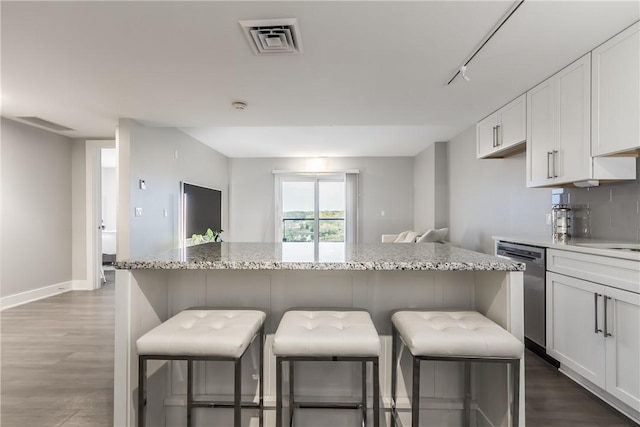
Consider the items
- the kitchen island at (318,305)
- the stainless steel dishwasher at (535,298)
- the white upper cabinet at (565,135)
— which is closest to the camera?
the kitchen island at (318,305)

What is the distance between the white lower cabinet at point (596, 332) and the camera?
182 centimetres

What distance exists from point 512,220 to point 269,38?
3257 millimetres

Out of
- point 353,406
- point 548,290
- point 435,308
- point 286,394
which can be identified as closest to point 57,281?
point 286,394

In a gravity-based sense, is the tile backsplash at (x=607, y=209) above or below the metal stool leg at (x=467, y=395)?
above

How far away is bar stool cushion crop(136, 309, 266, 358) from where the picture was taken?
4.17 ft

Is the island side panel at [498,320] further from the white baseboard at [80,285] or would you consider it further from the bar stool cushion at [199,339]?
the white baseboard at [80,285]

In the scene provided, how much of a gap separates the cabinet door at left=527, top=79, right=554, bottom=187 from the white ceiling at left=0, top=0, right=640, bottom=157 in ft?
0.45

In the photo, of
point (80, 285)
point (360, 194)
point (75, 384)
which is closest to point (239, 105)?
point (75, 384)

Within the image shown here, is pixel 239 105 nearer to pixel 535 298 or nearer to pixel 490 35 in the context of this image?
pixel 490 35

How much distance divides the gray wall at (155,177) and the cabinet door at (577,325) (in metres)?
4.22

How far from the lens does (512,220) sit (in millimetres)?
3855

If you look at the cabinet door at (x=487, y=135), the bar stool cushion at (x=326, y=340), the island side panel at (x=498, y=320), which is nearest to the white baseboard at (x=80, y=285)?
the bar stool cushion at (x=326, y=340)

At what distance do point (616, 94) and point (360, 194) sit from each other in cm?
604

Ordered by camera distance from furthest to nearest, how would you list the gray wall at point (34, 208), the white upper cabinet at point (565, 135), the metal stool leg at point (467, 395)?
the gray wall at point (34, 208), the white upper cabinet at point (565, 135), the metal stool leg at point (467, 395)
